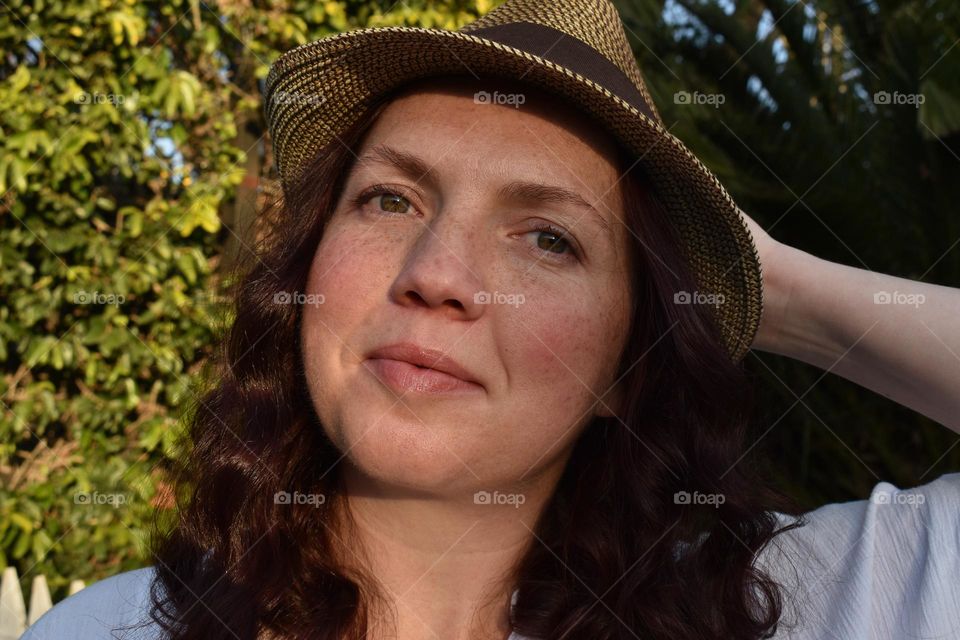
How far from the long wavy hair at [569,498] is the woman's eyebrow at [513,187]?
0.14 m

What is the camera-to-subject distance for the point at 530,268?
170 centimetres

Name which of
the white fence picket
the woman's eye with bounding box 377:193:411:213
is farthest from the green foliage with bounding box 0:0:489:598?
the woman's eye with bounding box 377:193:411:213

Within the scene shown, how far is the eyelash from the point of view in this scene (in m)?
1.72

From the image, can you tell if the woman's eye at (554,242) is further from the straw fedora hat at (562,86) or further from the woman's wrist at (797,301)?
the woman's wrist at (797,301)

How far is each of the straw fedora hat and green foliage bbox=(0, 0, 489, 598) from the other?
216 cm

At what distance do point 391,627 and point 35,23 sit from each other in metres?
3.29

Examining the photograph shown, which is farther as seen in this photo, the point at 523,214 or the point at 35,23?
the point at 35,23

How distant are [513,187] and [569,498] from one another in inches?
29.2

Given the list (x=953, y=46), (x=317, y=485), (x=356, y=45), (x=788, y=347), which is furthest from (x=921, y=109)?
(x=317, y=485)

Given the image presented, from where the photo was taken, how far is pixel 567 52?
69.6 inches

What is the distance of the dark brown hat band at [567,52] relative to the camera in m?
1.74

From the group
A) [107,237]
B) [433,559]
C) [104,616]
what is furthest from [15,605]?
[433,559]

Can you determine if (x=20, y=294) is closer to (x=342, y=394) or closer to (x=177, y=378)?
(x=177, y=378)

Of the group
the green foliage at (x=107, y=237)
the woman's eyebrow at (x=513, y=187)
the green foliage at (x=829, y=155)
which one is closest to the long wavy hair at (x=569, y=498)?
the woman's eyebrow at (x=513, y=187)
